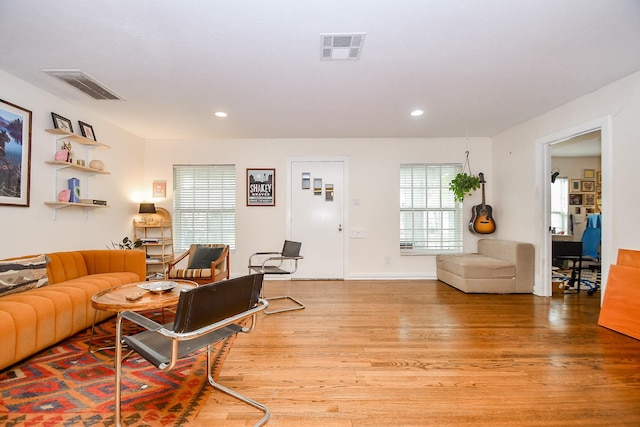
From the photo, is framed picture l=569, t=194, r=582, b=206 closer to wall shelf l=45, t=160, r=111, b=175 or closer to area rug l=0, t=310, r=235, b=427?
area rug l=0, t=310, r=235, b=427

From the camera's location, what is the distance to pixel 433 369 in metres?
2.08

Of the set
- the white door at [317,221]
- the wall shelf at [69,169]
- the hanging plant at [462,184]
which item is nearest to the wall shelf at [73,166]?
the wall shelf at [69,169]

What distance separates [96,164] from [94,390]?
2.89 metres

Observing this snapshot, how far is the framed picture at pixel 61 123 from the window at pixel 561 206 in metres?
8.83

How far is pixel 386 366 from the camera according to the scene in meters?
2.12

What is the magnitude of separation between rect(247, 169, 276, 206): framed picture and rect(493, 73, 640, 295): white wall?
151 inches

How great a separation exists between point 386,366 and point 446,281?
2.90 m

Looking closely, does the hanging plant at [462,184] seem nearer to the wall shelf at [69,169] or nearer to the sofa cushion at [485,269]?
the sofa cushion at [485,269]

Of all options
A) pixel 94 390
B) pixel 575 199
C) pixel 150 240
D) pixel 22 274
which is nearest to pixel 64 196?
pixel 22 274

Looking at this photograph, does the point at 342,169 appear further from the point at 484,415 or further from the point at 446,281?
the point at 484,415

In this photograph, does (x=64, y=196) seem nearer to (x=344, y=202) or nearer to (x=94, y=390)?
(x=94, y=390)

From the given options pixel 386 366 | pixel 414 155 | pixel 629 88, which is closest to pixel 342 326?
pixel 386 366

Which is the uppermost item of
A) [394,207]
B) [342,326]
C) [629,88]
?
[629,88]

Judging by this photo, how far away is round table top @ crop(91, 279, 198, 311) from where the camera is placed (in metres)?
1.86
